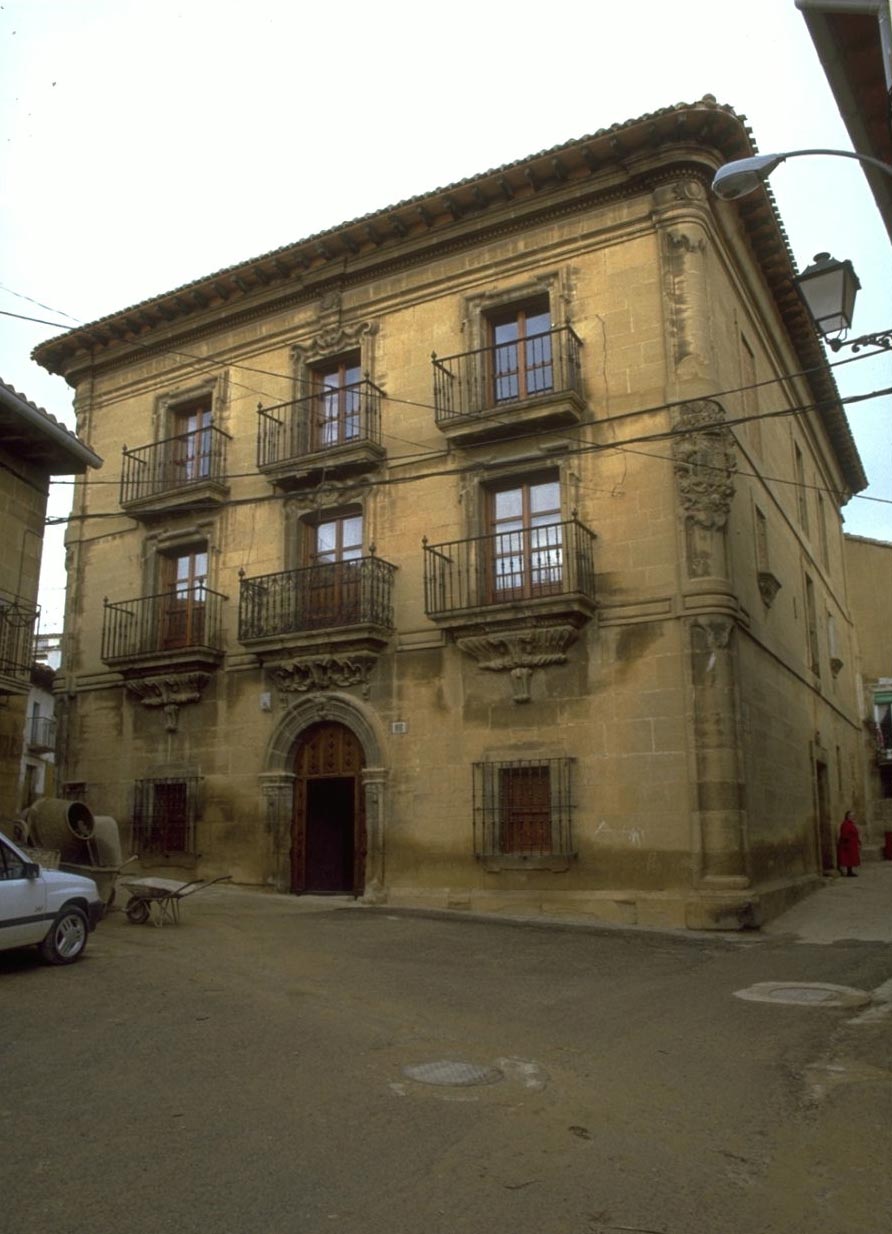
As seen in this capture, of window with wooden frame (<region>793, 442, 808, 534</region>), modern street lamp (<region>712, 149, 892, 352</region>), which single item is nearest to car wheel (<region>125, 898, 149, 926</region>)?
modern street lamp (<region>712, 149, 892, 352</region>)

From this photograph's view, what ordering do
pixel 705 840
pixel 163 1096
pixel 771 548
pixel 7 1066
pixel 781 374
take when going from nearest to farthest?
pixel 163 1096 → pixel 7 1066 → pixel 705 840 → pixel 771 548 → pixel 781 374

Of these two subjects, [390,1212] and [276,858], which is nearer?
[390,1212]

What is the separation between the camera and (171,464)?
20.0 metres

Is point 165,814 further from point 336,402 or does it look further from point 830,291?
point 830,291

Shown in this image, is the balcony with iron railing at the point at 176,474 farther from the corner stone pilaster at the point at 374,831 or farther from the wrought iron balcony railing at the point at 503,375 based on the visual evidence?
the corner stone pilaster at the point at 374,831

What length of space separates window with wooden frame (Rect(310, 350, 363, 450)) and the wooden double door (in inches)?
197

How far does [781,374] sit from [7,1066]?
19.2 metres

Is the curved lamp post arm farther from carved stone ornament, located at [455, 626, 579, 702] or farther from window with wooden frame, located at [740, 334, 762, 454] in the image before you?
window with wooden frame, located at [740, 334, 762, 454]

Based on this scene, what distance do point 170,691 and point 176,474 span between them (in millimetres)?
4292

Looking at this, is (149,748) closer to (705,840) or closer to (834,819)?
(705,840)

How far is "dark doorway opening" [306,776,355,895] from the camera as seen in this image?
1762cm

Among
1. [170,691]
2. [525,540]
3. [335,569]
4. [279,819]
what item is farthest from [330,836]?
[525,540]

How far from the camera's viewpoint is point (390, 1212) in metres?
4.01

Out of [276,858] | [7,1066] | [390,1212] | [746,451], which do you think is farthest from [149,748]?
[390,1212]
